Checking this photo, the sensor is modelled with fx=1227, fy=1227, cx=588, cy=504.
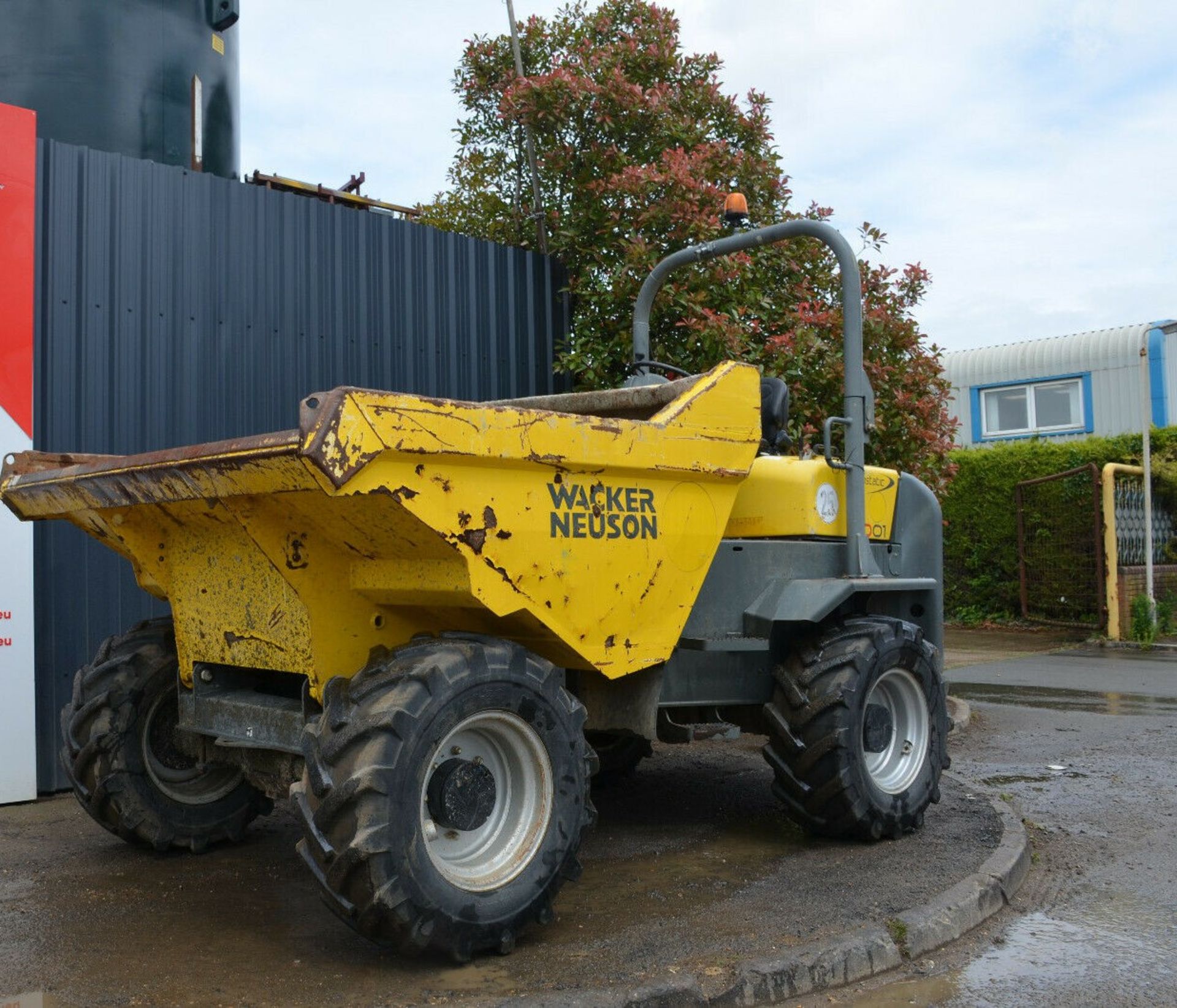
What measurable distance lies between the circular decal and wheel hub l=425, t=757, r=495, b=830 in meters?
2.32

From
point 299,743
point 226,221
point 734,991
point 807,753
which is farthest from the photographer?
point 226,221

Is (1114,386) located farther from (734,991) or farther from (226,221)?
(734,991)

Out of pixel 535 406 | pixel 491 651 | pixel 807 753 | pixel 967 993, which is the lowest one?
pixel 967 993

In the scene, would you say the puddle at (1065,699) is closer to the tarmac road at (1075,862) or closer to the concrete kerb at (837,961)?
the tarmac road at (1075,862)

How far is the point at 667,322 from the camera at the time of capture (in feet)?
28.1

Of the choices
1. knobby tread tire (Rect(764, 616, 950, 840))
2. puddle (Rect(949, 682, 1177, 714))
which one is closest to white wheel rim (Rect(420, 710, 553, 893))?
knobby tread tire (Rect(764, 616, 950, 840))

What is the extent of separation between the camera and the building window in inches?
854

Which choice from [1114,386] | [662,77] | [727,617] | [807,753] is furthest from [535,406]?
[1114,386]

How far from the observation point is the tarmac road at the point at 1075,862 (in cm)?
388

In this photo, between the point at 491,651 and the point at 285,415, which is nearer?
the point at 491,651

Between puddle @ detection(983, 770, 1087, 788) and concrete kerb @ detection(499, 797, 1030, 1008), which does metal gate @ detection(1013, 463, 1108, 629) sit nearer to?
puddle @ detection(983, 770, 1087, 788)

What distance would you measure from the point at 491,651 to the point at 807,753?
1.87 m

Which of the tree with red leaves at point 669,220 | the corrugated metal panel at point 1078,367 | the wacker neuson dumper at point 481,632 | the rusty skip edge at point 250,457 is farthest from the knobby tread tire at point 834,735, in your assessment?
Result: the corrugated metal panel at point 1078,367

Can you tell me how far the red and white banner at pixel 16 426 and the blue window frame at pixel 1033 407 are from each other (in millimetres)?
18199
